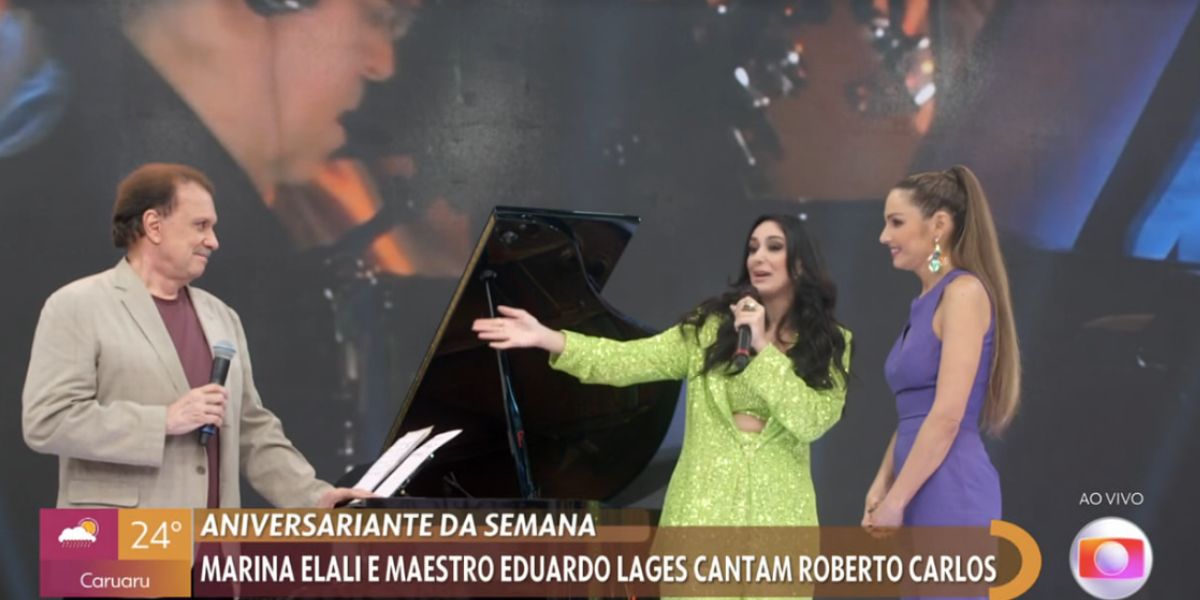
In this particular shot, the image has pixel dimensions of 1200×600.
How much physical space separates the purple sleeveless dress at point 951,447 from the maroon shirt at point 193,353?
173cm

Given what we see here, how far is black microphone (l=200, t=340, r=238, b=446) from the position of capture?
3.04 metres

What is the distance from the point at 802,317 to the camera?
10.5ft

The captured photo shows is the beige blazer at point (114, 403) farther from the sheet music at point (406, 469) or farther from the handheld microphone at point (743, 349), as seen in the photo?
the handheld microphone at point (743, 349)

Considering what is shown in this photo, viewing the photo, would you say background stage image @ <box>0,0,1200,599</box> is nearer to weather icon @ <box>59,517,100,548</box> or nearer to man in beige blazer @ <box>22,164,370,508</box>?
man in beige blazer @ <box>22,164,370,508</box>

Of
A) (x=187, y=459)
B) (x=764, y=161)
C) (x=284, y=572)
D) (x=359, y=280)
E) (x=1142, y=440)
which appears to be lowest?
(x=284, y=572)

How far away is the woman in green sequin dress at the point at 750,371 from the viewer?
3068mm

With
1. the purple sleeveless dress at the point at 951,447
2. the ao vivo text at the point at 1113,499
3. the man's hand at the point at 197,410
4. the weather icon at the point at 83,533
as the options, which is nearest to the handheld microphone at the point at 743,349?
the purple sleeveless dress at the point at 951,447

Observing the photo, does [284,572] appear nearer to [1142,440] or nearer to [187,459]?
[187,459]

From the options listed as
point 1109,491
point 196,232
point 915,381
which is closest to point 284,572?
point 196,232

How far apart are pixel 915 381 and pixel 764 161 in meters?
2.21

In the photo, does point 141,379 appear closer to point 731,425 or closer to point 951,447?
point 731,425

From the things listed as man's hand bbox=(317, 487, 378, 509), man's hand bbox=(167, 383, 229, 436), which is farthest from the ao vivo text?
man's hand bbox=(167, 383, 229, 436)

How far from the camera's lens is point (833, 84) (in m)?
5.29

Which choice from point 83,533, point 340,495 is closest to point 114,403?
point 83,533
